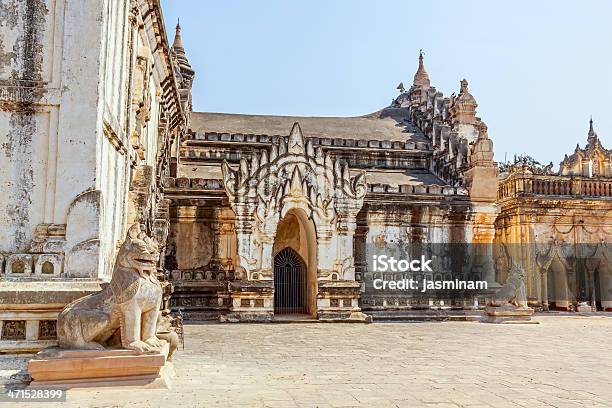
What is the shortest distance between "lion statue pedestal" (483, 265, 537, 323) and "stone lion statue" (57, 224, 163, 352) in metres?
15.4

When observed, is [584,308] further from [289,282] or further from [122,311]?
[122,311]

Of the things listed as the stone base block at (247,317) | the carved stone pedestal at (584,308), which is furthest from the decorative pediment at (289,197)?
the carved stone pedestal at (584,308)

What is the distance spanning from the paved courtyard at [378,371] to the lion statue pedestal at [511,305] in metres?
4.31

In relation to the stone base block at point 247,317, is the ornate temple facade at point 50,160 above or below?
above

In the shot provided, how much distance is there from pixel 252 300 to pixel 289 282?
292 cm

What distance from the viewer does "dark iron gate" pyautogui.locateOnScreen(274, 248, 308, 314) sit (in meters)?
22.3

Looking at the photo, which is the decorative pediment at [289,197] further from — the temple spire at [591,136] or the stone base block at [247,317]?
the temple spire at [591,136]

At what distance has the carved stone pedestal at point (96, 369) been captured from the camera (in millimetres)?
6715

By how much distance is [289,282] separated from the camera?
73.5ft

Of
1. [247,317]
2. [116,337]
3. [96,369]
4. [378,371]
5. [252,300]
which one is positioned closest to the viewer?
[96,369]

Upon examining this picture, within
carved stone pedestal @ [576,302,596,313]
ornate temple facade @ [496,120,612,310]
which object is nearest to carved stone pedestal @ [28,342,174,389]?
ornate temple facade @ [496,120,612,310]

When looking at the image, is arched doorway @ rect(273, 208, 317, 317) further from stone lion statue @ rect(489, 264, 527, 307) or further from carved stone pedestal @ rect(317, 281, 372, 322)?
stone lion statue @ rect(489, 264, 527, 307)

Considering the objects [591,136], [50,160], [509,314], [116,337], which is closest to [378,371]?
[116,337]

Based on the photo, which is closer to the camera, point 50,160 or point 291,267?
point 50,160
